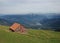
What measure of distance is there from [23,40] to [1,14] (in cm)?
272

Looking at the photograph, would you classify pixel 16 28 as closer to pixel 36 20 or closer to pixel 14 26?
pixel 14 26

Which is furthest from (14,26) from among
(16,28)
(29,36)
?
(29,36)

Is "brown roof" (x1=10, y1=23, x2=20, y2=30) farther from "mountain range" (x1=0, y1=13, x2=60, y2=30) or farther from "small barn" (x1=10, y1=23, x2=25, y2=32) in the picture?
"mountain range" (x1=0, y1=13, x2=60, y2=30)

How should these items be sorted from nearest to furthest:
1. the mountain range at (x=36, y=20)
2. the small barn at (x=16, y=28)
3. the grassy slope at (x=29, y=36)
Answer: the grassy slope at (x=29, y=36), the small barn at (x=16, y=28), the mountain range at (x=36, y=20)

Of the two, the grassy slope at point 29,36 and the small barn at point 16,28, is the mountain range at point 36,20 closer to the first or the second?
the grassy slope at point 29,36

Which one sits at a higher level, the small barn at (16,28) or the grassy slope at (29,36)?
the small barn at (16,28)

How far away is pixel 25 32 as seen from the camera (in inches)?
360

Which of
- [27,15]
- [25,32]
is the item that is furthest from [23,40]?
[27,15]

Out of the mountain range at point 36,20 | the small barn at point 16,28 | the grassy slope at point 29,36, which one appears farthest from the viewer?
the mountain range at point 36,20

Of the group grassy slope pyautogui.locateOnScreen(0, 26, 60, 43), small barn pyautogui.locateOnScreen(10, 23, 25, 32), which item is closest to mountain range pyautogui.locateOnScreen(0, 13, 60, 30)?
grassy slope pyautogui.locateOnScreen(0, 26, 60, 43)

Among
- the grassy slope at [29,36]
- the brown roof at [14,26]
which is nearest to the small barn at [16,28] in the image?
the brown roof at [14,26]

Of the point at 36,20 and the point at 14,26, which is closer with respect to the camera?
the point at 14,26

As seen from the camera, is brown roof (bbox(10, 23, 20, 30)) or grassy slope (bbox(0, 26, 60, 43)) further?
brown roof (bbox(10, 23, 20, 30))

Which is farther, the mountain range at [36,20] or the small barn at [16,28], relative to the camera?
the mountain range at [36,20]
